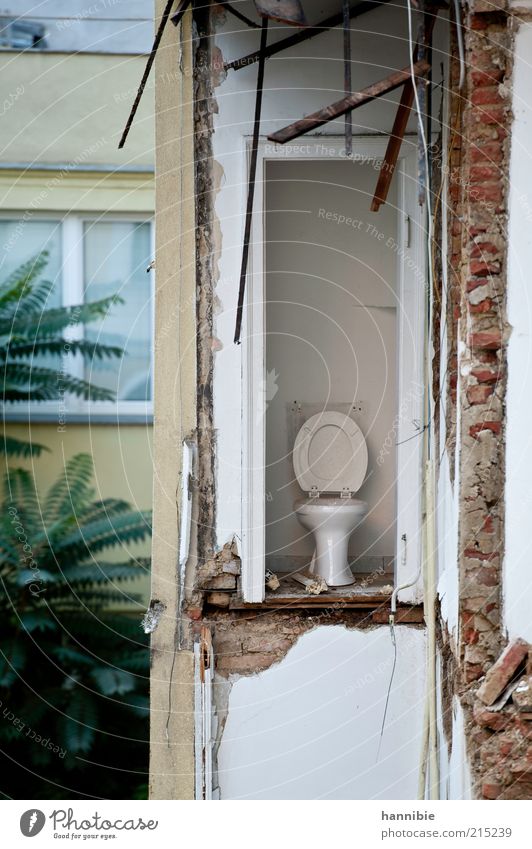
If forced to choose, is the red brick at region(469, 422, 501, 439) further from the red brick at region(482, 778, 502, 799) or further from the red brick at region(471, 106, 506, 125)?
the red brick at region(482, 778, 502, 799)

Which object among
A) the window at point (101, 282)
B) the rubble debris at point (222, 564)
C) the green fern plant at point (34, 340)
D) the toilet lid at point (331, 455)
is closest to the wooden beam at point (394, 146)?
the toilet lid at point (331, 455)

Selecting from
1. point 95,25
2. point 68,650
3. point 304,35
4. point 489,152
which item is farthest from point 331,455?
point 95,25

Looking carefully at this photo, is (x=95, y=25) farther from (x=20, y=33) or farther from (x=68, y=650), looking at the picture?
(x=68, y=650)

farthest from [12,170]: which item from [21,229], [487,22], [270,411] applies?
[487,22]

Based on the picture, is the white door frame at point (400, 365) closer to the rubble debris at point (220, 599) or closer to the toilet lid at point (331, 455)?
the rubble debris at point (220, 599)

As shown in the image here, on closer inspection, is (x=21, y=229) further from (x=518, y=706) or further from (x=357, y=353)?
(x=518, y=706)

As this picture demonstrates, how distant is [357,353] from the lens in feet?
14.7

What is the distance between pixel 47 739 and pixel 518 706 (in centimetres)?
353

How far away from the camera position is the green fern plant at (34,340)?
618cm

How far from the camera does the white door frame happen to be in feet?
12.1

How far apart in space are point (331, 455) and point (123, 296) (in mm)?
3471

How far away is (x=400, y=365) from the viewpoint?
149 inches

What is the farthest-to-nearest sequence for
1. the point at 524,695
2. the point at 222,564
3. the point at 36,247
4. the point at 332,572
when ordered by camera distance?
the point at 36,247, the point at 332,572, the point at 222,564, the point at 524,695

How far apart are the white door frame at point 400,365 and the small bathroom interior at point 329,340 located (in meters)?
0.60
